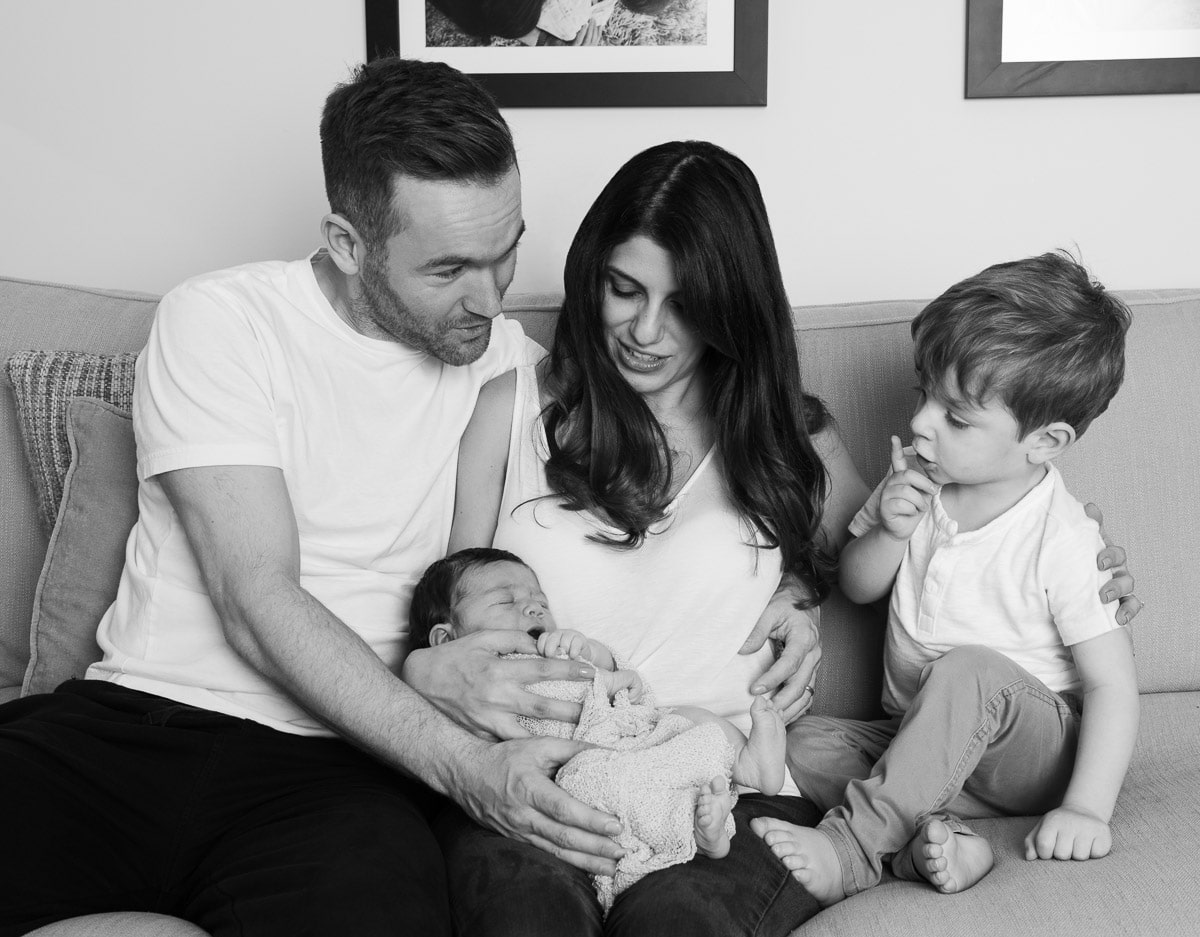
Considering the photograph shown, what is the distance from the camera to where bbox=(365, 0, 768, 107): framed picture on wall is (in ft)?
8.10

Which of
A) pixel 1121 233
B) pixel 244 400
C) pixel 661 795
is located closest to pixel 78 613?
pixel 244 400

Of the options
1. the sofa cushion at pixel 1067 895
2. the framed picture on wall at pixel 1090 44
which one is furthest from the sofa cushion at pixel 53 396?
the framed picture on wall at pixel 1090 44

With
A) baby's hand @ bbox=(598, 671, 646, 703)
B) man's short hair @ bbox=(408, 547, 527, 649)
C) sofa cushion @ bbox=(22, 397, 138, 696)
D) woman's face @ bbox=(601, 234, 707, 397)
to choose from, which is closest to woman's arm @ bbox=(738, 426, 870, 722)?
baby's hand @ bbox=(598, 671, 646, 703)

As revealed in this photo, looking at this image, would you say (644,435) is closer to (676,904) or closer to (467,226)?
(467,226)

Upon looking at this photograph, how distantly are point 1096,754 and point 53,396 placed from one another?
1.73 metres

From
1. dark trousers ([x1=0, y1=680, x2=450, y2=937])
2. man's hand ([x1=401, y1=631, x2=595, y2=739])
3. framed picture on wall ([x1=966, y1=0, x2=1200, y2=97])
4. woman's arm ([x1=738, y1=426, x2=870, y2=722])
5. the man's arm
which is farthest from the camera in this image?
framed picture on wall ([x1=966, y1=0, x2=1200, y2=97])

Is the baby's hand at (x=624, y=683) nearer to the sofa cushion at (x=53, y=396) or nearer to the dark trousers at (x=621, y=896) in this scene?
the dark trousers at (x=621, y=896)

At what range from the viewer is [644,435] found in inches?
73.7

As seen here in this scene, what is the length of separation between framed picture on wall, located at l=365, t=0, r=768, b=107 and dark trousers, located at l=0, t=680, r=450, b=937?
1516mm

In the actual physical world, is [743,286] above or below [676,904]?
above

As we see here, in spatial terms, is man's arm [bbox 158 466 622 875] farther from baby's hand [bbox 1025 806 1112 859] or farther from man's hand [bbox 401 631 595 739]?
baby's hand [bbox 1025 806 1112 859]

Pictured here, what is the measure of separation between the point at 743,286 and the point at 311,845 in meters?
1.00

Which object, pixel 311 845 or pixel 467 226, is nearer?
pixel 311 845

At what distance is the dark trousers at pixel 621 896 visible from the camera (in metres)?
1.36
